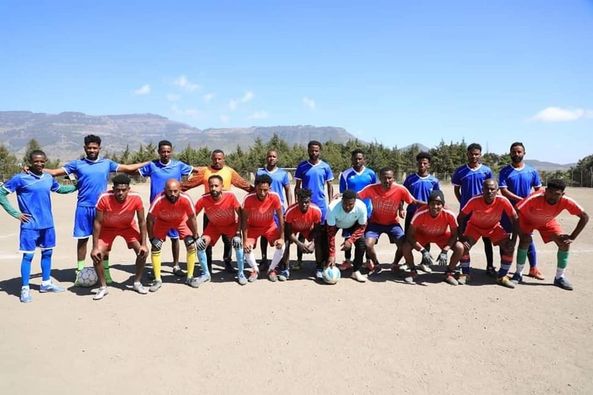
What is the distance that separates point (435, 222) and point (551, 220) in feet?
6.13

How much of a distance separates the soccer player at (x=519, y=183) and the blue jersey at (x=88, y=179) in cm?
673

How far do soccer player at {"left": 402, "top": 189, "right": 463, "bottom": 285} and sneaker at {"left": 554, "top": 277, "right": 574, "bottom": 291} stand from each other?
1524 millimetres

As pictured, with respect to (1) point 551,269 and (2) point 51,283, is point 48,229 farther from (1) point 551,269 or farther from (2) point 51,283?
(1) point 551,269

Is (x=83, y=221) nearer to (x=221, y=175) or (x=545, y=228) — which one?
(x=221, y=175)

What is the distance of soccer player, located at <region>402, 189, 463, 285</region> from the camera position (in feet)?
21.5

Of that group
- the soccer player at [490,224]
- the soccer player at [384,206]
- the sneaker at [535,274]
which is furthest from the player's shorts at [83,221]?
the sneaker at [535,274]

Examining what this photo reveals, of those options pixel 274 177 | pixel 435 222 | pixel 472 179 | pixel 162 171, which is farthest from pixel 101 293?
pixel 472 179

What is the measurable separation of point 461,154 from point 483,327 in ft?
164

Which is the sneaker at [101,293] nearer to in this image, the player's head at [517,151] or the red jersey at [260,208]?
the red jersey at [260,208]

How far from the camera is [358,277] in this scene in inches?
262

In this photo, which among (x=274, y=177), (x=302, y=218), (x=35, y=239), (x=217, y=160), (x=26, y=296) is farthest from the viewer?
(x=274, y=177)

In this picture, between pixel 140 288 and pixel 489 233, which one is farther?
pixel 489 233

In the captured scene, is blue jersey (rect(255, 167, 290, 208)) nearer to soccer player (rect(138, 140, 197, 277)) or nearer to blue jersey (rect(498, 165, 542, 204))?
soccer player (rect(138, 140, 197, 277))

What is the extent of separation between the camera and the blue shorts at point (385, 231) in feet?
23.2
